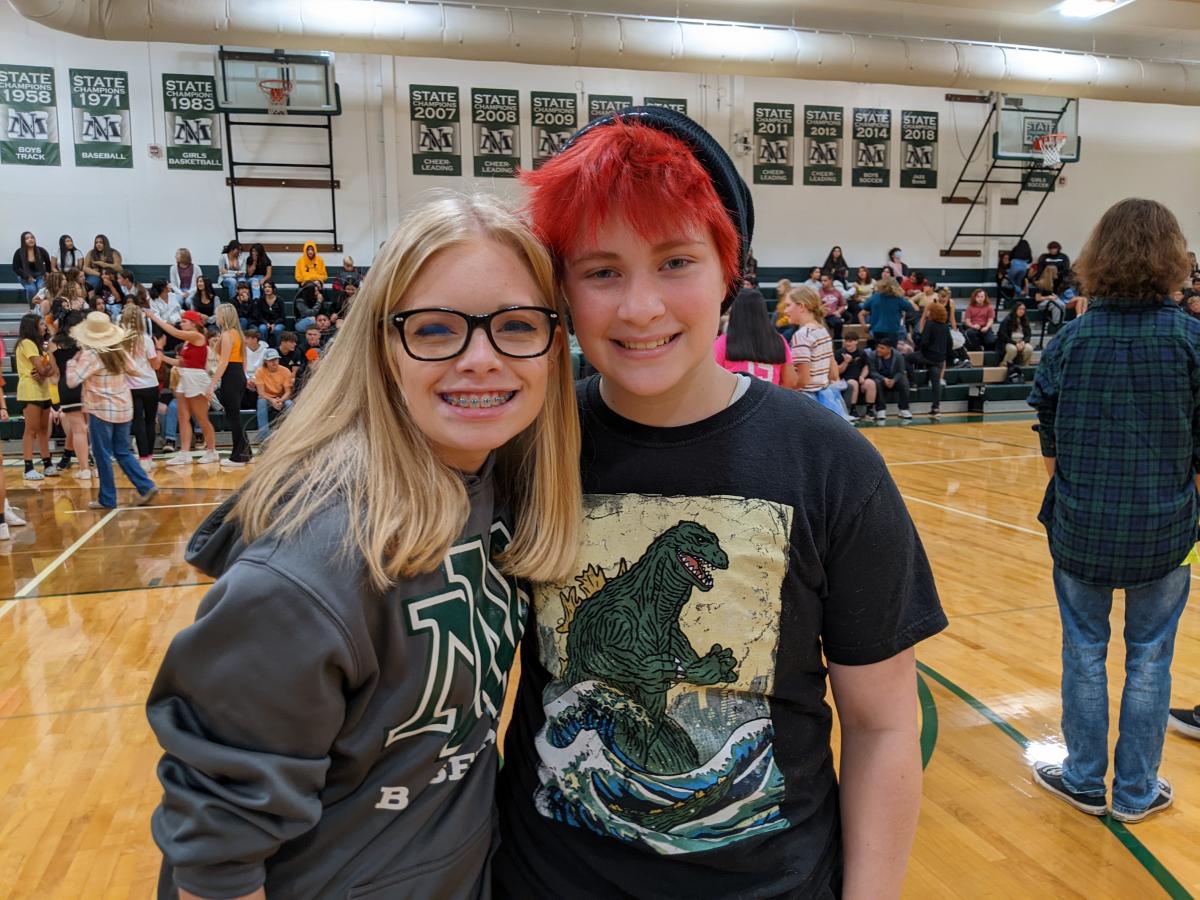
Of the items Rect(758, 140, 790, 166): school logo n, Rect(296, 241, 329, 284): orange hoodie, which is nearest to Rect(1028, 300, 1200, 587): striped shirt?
Rect(296, 241, 329, 284): orange hoodie

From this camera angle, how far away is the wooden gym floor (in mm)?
2273

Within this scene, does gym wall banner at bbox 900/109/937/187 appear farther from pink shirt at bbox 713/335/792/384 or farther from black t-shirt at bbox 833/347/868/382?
pink shirt at bbox 713/335/792/384

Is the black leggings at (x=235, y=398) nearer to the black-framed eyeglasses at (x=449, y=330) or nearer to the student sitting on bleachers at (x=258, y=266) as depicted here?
the student sitting on bleachers at (x=258, y=266)

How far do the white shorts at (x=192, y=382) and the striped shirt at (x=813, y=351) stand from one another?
5782 mm

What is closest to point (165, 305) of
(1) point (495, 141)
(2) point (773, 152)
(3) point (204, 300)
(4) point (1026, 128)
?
(3) point (204, 300)

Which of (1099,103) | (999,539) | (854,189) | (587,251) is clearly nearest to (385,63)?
(854,189)

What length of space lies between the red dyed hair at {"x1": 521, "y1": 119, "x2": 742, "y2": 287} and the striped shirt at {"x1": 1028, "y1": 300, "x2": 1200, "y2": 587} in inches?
70.3

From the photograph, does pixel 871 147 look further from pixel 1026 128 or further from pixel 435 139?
pixel 435 139

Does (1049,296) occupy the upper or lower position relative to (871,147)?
lower

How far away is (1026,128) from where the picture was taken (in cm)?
1522

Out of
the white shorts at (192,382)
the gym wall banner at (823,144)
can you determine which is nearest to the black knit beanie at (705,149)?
the white shorts at (192,382)

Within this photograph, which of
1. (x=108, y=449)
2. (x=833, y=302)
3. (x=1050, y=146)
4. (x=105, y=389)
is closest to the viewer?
(x=105, y=389)

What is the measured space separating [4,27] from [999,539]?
13.5 metres

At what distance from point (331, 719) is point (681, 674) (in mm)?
388
